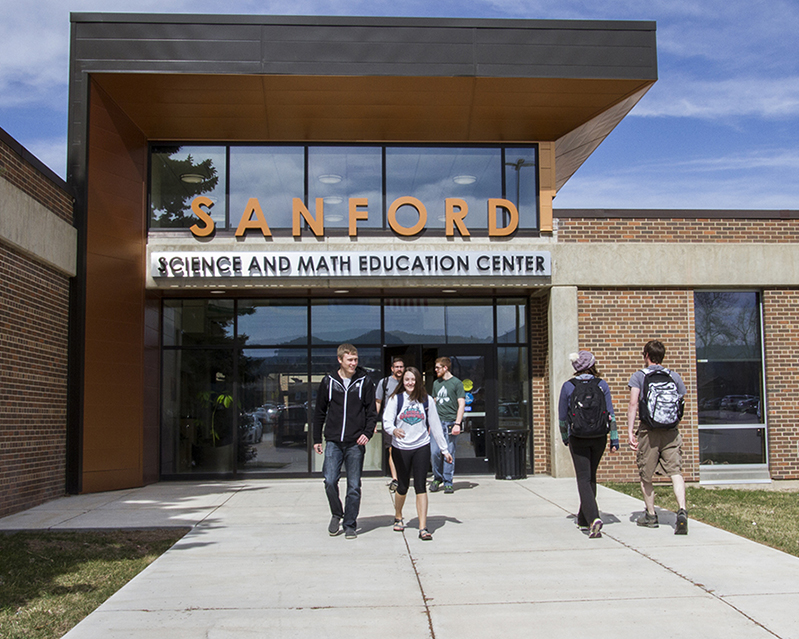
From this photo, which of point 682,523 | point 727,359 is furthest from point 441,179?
point 682,523

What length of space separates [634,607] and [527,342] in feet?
27.5

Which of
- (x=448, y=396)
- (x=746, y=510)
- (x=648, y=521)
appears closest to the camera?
(x=648, y=521)

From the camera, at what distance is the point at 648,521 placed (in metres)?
7.97

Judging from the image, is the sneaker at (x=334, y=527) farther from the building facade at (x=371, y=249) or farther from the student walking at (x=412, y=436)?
the building facade at (x=371, y=249)

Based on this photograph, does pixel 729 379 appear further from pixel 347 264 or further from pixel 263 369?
pixel 263 369

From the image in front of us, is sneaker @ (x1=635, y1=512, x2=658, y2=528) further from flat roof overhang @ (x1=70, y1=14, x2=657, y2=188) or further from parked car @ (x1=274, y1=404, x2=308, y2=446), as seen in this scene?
flat roof overhang @ (x1=70, y1=14, x2=657, y2=188)

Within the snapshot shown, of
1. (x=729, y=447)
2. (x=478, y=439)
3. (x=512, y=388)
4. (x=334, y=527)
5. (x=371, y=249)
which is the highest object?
(x=371, y=249)

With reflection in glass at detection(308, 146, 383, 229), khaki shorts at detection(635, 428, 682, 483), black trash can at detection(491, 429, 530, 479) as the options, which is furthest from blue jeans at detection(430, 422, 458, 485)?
reflection in glass at detection(308, 146, 383, 229)

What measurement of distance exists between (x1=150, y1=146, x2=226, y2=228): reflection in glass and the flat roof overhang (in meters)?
0.54

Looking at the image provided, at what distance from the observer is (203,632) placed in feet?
15.6

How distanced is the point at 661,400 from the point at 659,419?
193 millimetres

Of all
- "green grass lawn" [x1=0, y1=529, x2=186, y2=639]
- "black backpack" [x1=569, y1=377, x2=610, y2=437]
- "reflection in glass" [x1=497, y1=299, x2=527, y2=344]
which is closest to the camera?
"green grass lawn" [x1=0, y1=529, x2=186, y2=639]

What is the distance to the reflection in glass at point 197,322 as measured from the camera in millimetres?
13086

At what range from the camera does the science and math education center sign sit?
1193cm
